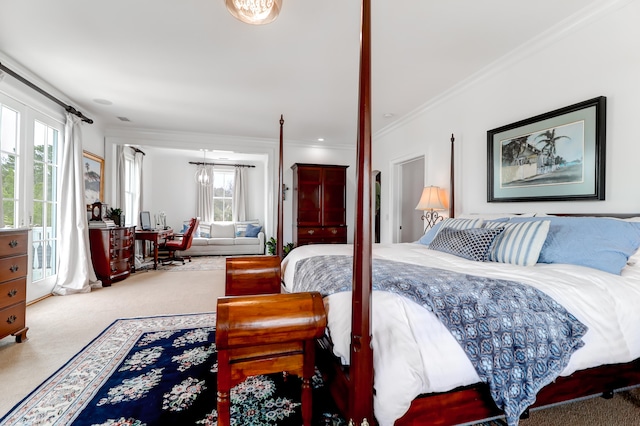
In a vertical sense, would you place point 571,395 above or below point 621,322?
below

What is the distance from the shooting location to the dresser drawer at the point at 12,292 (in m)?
2.19

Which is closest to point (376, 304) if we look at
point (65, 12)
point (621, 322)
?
point (621, 322)

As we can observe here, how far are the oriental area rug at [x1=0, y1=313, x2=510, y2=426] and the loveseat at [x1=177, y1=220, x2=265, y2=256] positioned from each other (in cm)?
A: 508

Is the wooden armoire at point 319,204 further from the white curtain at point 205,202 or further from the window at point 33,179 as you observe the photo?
the window at point 33,179

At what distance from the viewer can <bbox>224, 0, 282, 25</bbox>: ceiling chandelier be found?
1887 millimetres

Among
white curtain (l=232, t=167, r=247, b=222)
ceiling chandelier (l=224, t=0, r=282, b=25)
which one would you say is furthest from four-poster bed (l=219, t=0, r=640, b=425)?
white curtain (l=232, t=167, r=247, b=222)

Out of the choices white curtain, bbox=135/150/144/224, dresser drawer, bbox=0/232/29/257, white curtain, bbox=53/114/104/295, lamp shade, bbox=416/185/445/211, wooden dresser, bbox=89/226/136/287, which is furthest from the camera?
white curtain, bbox=135/150/144/224

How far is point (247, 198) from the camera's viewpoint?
8539 mm

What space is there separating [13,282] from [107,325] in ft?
2.53

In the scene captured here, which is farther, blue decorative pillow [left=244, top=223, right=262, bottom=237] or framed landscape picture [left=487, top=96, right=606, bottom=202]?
blue decorative pillow [left=244, top=223, right=262, bottom=237]

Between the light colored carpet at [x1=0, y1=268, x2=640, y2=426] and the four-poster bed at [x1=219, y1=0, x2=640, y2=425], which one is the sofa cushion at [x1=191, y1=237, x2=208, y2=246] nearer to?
the light colored carpet at [x1=0, y1=268, x2=640, y2=426]

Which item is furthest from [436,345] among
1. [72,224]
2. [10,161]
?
[72,224]

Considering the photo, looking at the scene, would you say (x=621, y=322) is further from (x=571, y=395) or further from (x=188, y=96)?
(x=188, y=96)

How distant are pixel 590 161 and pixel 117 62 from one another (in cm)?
427
